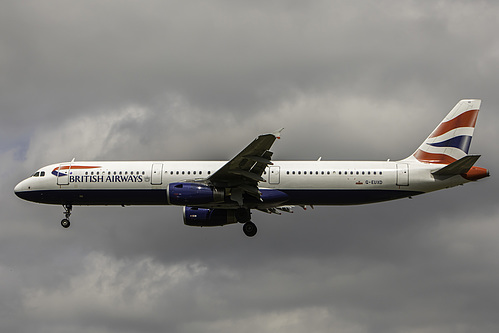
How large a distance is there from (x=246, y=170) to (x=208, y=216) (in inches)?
274

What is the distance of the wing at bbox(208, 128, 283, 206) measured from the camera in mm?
49531

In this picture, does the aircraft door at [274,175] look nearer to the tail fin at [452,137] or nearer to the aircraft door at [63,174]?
the tail fin at [452,137]

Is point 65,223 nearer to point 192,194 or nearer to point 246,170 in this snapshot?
point 192,194

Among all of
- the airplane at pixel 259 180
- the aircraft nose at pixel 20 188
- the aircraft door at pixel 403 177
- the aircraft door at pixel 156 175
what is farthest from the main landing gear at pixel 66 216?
the aircraft door at pixel 403 177

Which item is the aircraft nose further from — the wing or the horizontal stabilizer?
the horizontal stabilizer

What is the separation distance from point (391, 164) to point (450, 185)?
12.7ft

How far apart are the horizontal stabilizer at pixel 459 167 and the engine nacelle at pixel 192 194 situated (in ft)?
44.7

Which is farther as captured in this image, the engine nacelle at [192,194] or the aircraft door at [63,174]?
the aircraft door at [63,174]

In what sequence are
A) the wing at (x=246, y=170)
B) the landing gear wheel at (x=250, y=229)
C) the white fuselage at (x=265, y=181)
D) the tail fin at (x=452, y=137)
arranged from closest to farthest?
the wing at (x=246, y=170), the white fuselage at (x=265, y=181), the tail fin at (x=452, y=137), the landing gear wheel at (x=250, y=229)

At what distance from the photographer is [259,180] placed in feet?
172

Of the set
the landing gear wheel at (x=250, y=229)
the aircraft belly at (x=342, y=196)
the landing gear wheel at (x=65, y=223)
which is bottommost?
the landing gear wheel at (x=250, y=229)

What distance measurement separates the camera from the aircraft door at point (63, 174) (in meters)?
56.4

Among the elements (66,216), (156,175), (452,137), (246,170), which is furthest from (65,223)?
(452,137)

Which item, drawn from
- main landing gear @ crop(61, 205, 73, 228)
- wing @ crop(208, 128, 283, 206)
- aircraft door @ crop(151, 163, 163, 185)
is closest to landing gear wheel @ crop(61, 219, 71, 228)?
main landing gear @ crop(61, 205, 73, 228)
